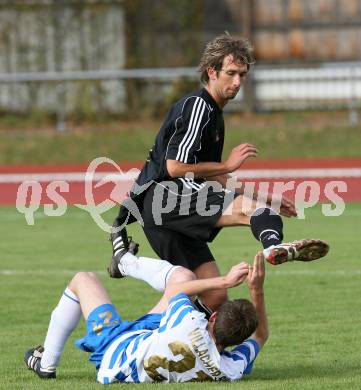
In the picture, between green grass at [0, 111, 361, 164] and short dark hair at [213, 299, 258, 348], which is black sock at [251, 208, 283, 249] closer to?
short dark hair at [213, 299, 258, 348]

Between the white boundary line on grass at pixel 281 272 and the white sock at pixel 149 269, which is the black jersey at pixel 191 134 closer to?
the white sock at pixel 149 269

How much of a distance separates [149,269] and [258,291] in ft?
2.43

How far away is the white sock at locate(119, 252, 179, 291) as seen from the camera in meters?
7.10

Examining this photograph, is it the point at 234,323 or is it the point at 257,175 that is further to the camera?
the point at 257,175

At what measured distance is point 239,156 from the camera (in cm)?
759

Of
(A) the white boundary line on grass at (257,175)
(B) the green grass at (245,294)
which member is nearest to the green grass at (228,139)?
(A) the white boundary line on grass at (257,175)

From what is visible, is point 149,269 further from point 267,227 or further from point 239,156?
point 239,156

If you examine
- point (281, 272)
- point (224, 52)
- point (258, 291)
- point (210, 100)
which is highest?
point (224, 52)

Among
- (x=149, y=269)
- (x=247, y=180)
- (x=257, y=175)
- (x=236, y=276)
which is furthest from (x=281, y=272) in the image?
(x=257, y=175)

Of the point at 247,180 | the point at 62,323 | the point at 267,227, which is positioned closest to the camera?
the point at 62,323

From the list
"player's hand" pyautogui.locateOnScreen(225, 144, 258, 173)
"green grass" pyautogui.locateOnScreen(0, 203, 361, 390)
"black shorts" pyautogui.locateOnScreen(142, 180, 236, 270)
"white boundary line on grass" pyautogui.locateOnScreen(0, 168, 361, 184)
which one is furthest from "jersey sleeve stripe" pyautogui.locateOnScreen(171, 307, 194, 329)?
"white boundary line on grass" pyautogui.locateOnScreen(0, 168, 361, 184)

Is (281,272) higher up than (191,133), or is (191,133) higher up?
(191,133)

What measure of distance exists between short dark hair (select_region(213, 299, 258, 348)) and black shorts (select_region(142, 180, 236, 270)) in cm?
106

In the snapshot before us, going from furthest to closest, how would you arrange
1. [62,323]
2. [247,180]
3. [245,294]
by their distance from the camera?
1. [247,180]
2. [245,294]
3. [62,323]
